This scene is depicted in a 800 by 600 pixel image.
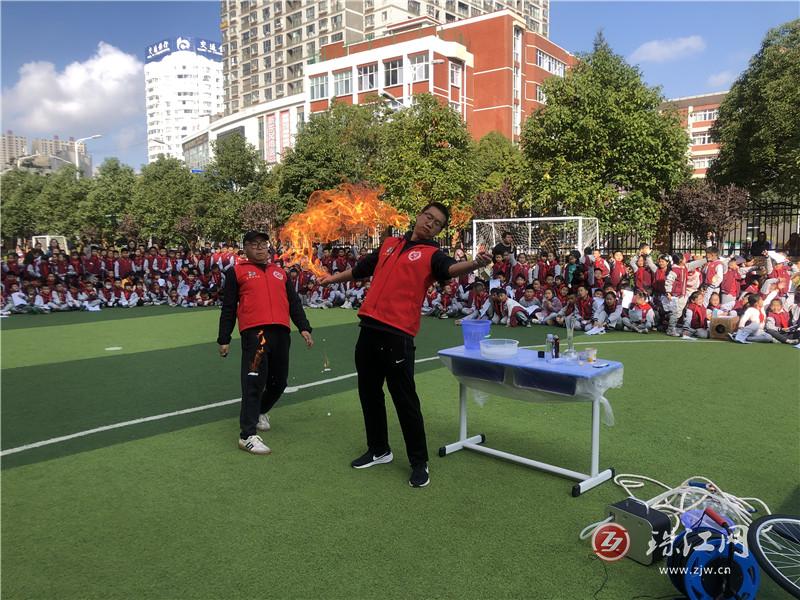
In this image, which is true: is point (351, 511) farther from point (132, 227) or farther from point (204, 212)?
point (132, 227)

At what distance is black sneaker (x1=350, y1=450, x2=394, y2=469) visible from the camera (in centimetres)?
480

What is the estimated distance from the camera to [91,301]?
18.6m

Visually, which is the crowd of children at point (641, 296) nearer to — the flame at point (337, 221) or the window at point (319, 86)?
the flame at point (337, 221)

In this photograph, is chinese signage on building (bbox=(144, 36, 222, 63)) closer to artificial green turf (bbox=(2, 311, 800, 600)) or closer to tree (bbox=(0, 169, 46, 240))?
Result: tree (bbox=(0, 169, 46, 240))

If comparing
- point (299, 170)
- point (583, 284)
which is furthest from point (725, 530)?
point (299, 170)

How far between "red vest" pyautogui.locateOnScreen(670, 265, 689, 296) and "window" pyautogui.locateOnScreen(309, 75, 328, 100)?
168 ft

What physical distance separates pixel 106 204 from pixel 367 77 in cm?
2575

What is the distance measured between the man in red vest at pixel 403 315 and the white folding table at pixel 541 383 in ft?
2.26

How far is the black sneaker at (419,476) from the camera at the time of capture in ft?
14.5

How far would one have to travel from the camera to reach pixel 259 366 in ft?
17.3

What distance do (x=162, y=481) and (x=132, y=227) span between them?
4315 centimetres

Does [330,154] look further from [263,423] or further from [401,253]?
[401,253]

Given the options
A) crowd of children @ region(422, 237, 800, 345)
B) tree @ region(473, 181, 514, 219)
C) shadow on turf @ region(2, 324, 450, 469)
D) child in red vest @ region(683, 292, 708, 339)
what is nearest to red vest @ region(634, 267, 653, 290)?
crowd of children @ region(422, 237, 800, 345)

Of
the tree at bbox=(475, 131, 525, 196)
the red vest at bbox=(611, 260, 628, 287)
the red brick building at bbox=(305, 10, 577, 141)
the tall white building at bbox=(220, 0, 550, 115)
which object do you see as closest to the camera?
the red vest at bbox=(611, 260, 628, 287)
